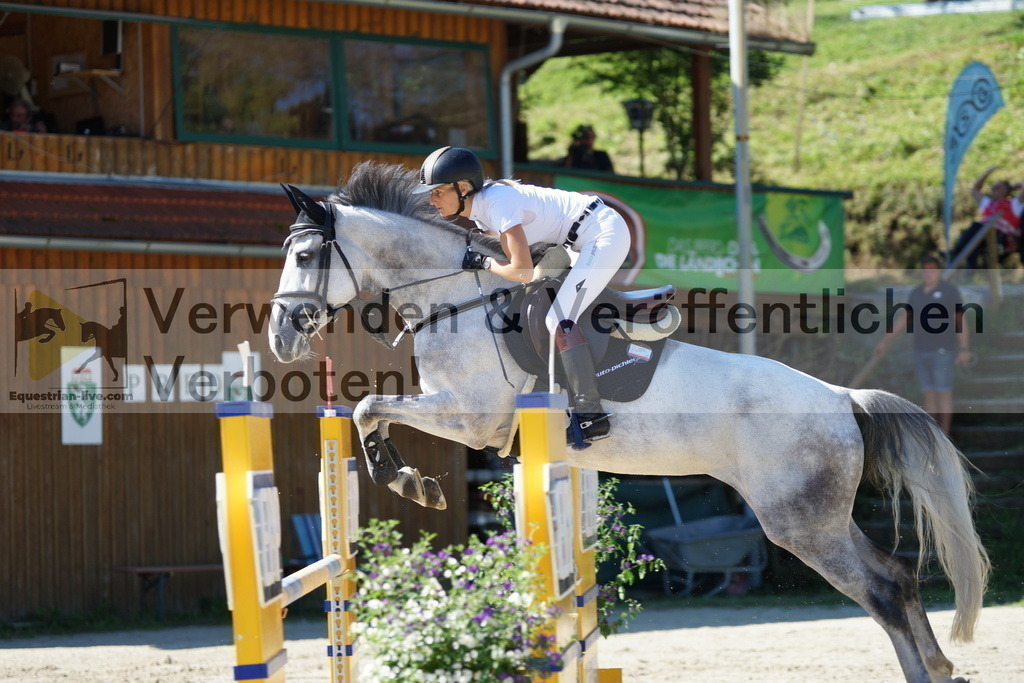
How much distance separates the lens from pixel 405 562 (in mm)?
3496

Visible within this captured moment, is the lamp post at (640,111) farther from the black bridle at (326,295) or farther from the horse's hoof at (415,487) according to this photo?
the horse's hoof at (415,487)

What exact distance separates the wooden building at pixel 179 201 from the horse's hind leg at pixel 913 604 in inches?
213

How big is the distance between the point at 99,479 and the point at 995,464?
8.59m

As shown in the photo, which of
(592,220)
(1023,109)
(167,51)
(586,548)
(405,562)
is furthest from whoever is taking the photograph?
(1023,109)

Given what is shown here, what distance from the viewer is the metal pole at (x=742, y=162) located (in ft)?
35.3

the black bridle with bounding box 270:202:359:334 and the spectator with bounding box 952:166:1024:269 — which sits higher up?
the spectator with bounding box 952:166:1024:269

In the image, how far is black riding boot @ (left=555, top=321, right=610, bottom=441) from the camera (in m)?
4.91

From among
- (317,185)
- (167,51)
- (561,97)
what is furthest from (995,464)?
(561,97)

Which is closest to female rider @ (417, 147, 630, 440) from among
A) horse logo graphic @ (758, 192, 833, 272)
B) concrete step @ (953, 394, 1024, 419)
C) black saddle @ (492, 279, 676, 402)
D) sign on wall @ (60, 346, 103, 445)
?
black saddle @ (492, 279, 676, 402)

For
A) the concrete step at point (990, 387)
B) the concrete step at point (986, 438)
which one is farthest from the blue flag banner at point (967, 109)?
the concrete step at point (986, 438)

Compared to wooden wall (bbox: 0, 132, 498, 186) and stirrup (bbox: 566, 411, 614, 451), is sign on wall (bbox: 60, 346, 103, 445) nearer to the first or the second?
wooden wall (bbox: 0, 132, 498, 186)

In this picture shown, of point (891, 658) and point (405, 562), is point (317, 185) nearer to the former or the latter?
point (891, 658)

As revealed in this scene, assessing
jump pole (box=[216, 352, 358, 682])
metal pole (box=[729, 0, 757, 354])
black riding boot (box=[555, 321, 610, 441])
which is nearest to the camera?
jump pole (box=[216, 352, 358, 682])

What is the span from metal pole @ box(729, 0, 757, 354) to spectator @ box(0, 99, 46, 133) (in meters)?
6.34
